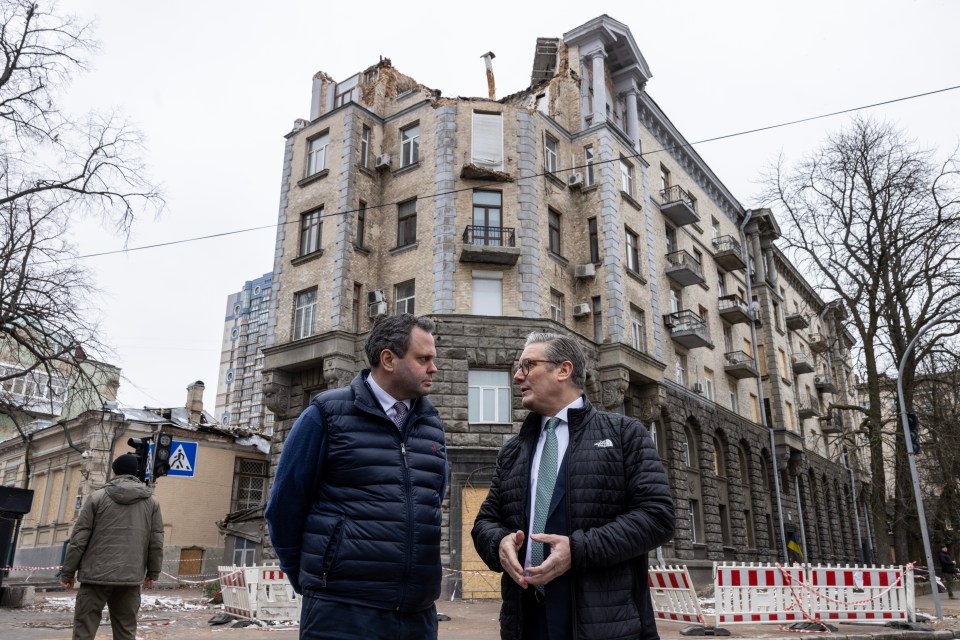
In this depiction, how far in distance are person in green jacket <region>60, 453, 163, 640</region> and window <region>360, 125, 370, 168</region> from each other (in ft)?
65.9

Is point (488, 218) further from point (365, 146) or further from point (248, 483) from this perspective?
point (248, 483)

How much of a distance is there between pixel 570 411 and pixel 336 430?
1.15 m

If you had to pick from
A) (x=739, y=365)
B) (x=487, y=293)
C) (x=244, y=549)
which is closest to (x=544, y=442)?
(x=487, y=293)

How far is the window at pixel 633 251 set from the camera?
2736cm

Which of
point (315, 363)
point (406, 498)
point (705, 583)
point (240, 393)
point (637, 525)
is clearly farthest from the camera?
point (240, 393)

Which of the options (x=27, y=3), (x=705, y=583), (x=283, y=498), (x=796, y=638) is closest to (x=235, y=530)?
(x=705, y=583)

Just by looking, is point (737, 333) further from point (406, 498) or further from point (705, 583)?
point (406, 498)

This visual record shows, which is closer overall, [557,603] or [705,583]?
[557,603]

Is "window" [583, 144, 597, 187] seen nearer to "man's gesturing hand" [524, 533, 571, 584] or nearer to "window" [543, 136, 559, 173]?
"window" [543, 136, 559, 173]

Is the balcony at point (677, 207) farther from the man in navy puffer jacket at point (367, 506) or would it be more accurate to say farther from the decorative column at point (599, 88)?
the man in navy puffer jacket at point (367, 506)

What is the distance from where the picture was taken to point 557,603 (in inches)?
129

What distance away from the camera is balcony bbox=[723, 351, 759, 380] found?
112 ft

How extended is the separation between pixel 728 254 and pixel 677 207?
618cm

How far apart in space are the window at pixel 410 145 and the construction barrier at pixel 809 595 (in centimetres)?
1754
